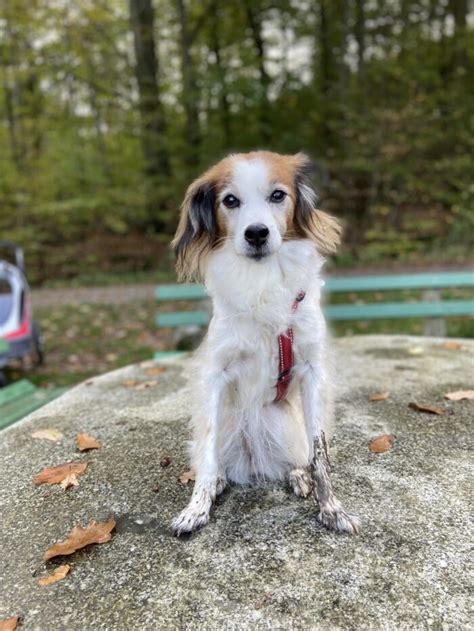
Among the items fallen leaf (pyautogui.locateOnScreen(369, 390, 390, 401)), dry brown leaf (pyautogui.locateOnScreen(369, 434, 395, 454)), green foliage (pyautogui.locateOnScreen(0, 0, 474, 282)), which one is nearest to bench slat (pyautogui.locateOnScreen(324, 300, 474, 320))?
fallen leaf (pyautogui.locateOnScreen(369, 390, 390, 401))

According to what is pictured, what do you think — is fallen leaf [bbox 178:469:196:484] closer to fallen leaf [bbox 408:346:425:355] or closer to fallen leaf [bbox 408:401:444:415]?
fallen leaf [bbox 408:401:444:415]

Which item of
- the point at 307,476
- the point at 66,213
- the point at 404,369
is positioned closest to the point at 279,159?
the point at 307,476

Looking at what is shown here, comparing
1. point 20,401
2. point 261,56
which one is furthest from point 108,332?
point 261,56

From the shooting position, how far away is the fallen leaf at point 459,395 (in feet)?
9.92

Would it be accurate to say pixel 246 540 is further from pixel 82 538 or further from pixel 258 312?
pixel 258 312

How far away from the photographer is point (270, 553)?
1.79 m

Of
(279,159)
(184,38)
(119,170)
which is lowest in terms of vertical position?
(279,159)

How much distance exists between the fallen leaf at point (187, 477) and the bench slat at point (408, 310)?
2639 mm

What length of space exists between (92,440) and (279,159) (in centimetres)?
175

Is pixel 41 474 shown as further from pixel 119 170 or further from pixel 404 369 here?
pixel 119 170

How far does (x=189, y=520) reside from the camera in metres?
1.95

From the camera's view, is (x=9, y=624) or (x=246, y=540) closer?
(x=9, y=624)

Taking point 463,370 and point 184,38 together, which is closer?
point 463,370

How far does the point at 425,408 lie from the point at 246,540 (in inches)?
58.5
